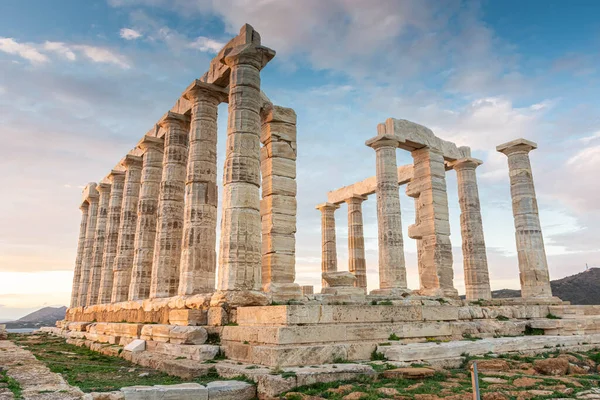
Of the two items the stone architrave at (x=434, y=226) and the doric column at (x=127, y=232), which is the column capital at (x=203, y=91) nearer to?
the doric column at (x=127, y=232)

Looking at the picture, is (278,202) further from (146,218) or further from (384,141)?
(384,141)

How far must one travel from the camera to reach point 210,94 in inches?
690

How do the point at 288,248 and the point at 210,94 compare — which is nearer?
the point at 288,248

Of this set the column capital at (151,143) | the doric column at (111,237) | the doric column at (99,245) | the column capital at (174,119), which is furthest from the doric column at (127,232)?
the doric column at (99,245)

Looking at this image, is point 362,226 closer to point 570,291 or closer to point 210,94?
point 210,94

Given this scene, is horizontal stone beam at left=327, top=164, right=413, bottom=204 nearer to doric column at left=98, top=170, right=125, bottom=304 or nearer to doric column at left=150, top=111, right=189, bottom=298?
doric column at left=150, top=111, right=189, bottom=298

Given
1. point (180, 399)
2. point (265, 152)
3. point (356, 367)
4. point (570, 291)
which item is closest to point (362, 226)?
point (265, 152)

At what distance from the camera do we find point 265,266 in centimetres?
1625

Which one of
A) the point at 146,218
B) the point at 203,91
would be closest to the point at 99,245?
the point at 146,218

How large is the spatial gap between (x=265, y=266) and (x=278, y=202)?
2413 millimetres

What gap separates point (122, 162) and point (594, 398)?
2344 centimetres

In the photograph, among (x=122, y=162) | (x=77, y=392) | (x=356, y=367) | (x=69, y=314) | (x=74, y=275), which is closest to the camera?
(x=77, y=392)

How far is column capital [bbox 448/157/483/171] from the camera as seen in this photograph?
2502 centimetres

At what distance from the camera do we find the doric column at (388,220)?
2098cm
